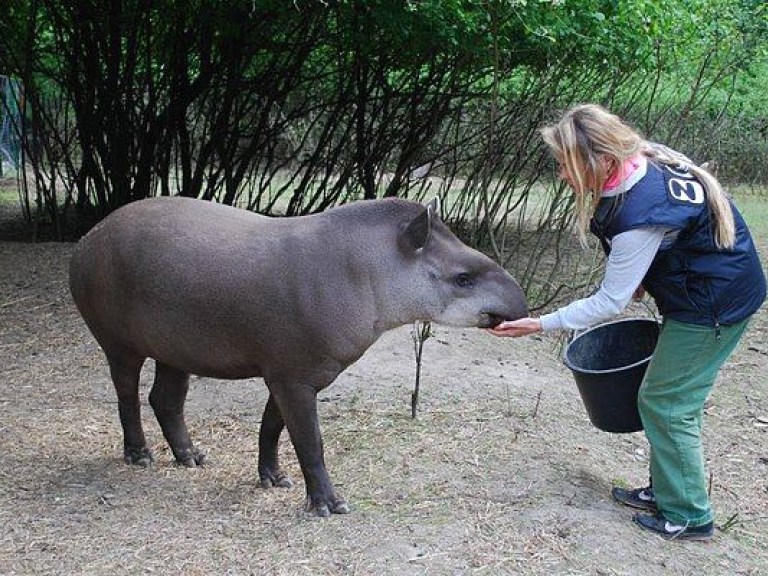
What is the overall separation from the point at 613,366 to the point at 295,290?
1.63 meters

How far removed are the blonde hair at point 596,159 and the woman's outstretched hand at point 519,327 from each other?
426mm

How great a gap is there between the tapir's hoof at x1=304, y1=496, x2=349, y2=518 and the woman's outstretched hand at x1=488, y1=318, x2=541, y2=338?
996 mm

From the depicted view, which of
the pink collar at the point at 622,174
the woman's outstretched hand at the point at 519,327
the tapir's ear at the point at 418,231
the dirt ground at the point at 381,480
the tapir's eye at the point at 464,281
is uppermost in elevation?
the pink collar at the point at 622,174

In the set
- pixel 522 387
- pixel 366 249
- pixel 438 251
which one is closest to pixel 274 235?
pixel 366 249

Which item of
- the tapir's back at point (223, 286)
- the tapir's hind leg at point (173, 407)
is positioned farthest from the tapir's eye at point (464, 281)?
the tapir's hind leg at point (173, 407)

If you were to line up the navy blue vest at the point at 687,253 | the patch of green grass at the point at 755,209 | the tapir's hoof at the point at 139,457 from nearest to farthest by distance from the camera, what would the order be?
the navy blue vest at the point at 687,253
the tapir's hoof at the point at 139,457
the patch of green grass at the point at 755,209

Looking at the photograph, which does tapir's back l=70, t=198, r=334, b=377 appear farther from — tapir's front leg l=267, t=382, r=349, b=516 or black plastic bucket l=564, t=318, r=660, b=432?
black plastic bucket l=564, t=318, r=660, b=432

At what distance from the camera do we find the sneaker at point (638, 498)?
4621 millimetres

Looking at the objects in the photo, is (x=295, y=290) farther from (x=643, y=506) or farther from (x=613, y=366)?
(x=643, y=506)

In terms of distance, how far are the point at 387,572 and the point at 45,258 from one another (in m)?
6.66

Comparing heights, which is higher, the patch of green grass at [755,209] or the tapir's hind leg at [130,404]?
the tapir's hind leg at [130,404]

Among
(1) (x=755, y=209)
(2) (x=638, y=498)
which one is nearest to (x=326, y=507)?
(2) (x=638, y=498)

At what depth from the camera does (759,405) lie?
6.80 m

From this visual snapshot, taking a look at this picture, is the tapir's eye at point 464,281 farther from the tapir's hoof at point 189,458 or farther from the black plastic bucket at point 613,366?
the tapir's hoof at point 189,458
